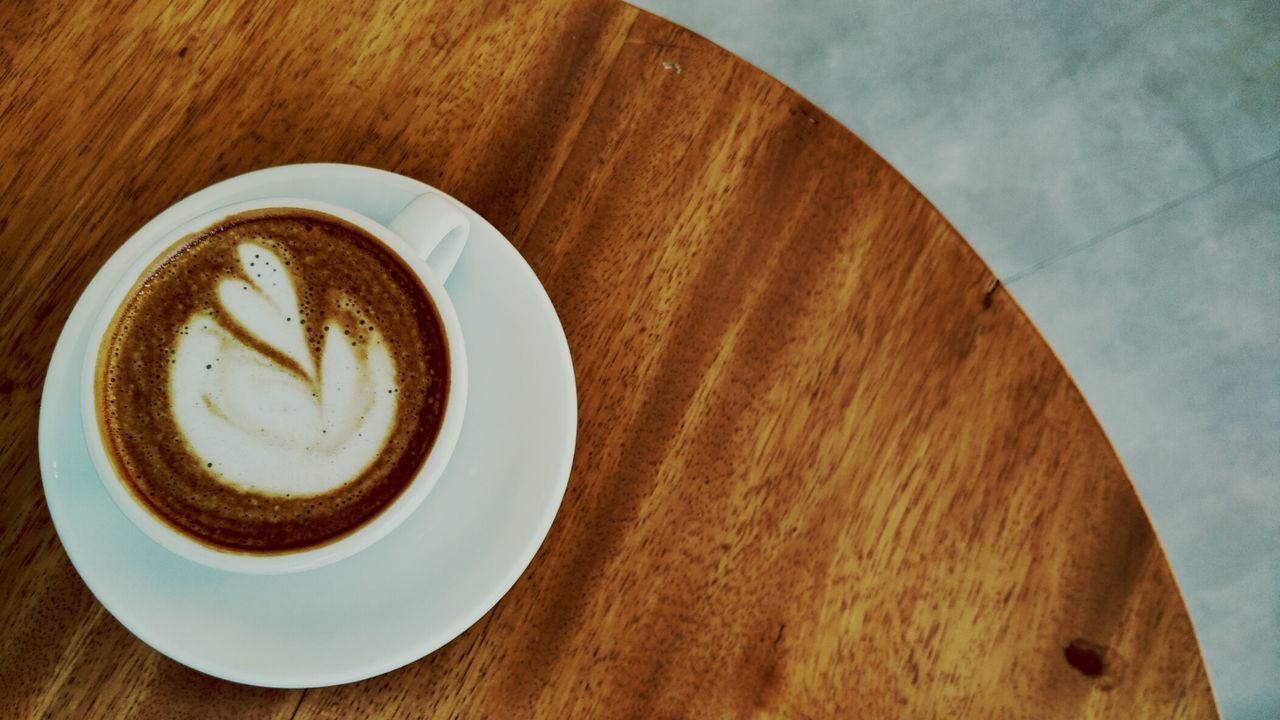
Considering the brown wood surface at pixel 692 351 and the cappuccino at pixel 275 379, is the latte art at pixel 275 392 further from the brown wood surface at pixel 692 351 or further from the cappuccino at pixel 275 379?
the brown wood surface at pixel 692 351

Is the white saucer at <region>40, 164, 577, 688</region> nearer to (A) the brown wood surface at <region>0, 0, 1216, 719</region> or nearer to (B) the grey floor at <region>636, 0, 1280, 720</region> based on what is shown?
(A) the brown wood surface at <region>0, 0, 1216, 719</region>

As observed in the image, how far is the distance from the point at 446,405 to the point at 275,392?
14cm

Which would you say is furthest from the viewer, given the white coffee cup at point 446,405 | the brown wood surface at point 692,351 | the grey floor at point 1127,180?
the grey floor at point 1127,180

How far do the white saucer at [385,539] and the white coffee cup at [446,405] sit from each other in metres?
0.04

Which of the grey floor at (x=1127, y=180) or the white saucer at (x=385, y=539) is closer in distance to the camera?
the white saucer at (x=385, y=539)

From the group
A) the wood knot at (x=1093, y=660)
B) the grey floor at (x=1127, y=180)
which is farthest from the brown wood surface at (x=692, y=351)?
the grey floor at (x=1127, y=180)

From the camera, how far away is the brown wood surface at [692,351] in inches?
32.0

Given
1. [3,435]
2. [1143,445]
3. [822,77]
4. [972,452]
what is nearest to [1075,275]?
[1143,445]

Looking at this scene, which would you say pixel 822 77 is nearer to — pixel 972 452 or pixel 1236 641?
pixel 972 452

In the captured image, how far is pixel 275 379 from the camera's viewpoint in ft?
2.39

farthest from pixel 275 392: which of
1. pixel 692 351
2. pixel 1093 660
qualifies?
pixel 1093 660

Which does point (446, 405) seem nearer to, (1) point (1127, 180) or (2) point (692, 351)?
(2) point (692, 351)

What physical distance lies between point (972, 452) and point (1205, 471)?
106cm

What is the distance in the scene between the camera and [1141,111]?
1695mm
